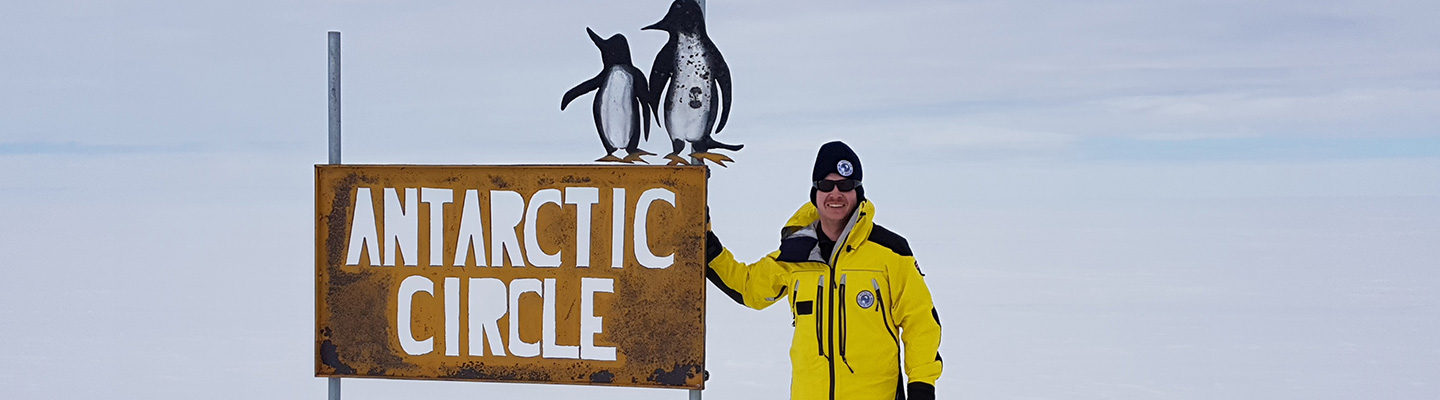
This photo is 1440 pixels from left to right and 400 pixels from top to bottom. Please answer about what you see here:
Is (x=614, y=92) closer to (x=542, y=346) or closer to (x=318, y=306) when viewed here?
(x=542, y=346)

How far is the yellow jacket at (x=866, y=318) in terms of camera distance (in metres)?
3.77

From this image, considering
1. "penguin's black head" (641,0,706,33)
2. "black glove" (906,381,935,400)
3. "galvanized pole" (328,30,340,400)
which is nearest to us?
"black glove" (906,381,935,400)

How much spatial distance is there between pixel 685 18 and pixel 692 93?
19cm

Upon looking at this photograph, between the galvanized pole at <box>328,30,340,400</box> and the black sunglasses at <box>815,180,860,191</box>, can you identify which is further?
the galvanized pole at <box>328,30,340,400</box>

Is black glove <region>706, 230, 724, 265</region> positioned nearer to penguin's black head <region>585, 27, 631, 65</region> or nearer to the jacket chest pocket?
the jacket chest pocket

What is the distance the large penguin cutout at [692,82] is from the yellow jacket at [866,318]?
0.40m

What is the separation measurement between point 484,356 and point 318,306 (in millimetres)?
473

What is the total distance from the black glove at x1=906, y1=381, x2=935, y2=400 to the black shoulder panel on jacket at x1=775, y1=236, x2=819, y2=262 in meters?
0.41

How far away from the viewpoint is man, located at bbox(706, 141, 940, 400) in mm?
3771

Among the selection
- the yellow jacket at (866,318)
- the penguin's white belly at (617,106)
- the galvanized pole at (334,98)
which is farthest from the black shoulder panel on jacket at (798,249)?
the galvanized pole at (334,98)

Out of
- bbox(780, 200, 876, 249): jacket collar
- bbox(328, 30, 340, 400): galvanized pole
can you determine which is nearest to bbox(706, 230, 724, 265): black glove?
bbox(780, 200, 876, 249): jacket collar

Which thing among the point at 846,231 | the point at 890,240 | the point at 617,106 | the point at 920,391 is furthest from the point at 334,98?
the point at 920,391

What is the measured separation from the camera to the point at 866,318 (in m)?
3.78

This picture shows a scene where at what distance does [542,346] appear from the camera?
407 centimetres
